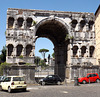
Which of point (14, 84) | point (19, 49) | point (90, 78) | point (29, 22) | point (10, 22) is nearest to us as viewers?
point (14, 84)

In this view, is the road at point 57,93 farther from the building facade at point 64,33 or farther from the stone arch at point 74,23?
the stone arch at point 74,23

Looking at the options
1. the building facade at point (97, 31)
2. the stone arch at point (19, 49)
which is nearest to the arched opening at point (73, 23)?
the building facade at point (97, 31)

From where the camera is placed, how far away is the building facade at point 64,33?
24.7 meters

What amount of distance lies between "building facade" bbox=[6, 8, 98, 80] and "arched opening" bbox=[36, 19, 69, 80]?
259mm

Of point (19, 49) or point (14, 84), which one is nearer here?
point (14, 84)

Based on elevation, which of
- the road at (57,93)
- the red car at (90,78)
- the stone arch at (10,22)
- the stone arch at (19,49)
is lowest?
the road at (57,93)

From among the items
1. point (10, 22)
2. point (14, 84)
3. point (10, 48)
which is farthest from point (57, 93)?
point (10, 22)

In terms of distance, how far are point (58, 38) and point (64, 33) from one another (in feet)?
13.3

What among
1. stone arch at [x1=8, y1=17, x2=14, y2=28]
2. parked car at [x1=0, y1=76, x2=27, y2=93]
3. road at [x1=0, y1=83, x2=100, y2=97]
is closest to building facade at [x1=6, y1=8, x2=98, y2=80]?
stone arch at [x1=8, y1=17, x2=14, y2=28]

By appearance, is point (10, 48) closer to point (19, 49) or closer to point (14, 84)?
point (19, 49)

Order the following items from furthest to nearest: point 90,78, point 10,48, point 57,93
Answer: point 10,48 → point 90,78 → point 57,93

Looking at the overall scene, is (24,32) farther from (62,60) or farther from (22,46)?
(62,60)

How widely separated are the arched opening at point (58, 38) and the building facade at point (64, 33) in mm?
259

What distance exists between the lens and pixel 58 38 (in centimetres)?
3188
